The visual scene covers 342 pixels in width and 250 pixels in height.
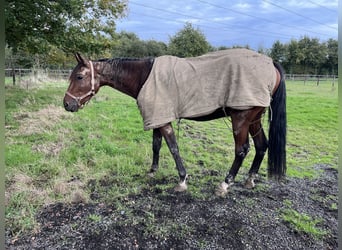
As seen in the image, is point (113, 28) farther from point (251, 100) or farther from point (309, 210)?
point (309, 210)

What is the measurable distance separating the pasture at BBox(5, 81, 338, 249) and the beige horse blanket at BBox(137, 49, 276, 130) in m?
0.88

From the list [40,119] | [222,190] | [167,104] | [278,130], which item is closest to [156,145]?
[167,104]

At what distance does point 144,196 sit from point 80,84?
135 centimetres

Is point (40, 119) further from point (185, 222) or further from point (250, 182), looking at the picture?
point (250, 182)

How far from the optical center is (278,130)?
8.95 feet

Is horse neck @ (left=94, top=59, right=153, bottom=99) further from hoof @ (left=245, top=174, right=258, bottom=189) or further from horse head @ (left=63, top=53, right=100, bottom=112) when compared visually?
hoof @ (left=245, top=174, right=258, bottom=189)

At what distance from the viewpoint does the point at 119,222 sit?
219 cm

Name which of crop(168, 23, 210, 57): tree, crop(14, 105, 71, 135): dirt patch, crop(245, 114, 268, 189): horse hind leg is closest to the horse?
crop(245, 114, 268, 189): horse hind leg

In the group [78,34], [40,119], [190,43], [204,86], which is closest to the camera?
[204,86]

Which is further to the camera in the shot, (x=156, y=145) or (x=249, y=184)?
(x=156, y=145)

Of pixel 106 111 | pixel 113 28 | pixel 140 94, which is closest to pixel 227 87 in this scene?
pixel 140 94

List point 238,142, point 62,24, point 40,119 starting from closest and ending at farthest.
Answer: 1. point 238,142
2. point 40,119
3. point 62,24

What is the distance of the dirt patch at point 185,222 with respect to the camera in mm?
1962

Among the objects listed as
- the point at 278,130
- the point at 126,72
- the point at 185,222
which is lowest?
the point at 185,222
